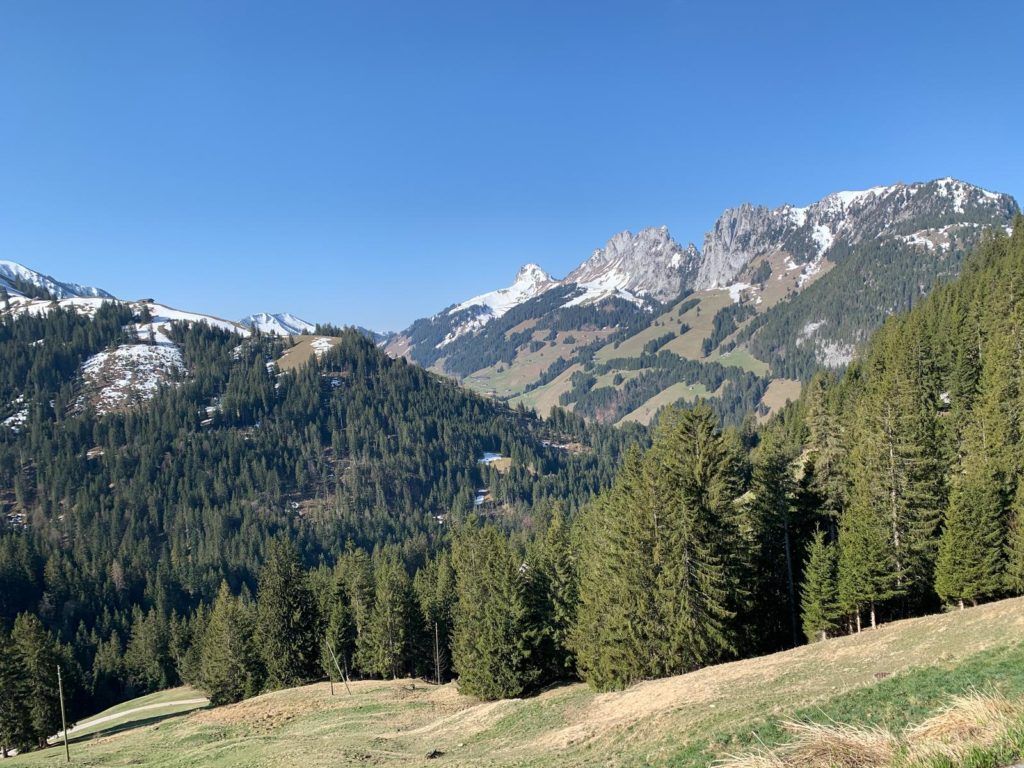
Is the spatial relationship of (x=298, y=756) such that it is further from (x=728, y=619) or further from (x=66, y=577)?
(x=66, y=577)

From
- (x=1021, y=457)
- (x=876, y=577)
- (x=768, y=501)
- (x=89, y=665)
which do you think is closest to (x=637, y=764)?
(x=876, y=577)

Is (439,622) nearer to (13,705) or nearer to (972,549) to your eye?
(13,705)

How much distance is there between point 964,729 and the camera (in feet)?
25.1

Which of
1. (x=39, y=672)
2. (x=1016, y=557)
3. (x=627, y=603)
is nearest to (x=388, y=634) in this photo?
(x=39, y=672)

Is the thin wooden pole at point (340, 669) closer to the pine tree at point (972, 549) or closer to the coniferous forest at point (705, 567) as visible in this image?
the coniferous forest at point (705, 567)

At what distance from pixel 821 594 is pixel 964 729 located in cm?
3946

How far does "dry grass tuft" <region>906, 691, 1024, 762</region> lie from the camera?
6.67m

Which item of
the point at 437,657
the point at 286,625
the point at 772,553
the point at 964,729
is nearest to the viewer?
the point at 964,729

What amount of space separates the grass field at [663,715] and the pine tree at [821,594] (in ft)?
19.3

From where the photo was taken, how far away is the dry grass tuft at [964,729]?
6668 millimetres

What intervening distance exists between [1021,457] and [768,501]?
19.0 m

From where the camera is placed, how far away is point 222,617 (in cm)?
7669

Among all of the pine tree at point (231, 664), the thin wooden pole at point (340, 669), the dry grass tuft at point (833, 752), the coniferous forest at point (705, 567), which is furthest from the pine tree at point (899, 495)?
the pine tree at point (231, 664)

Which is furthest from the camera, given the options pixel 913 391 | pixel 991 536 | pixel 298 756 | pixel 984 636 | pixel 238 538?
pixel 238 538
